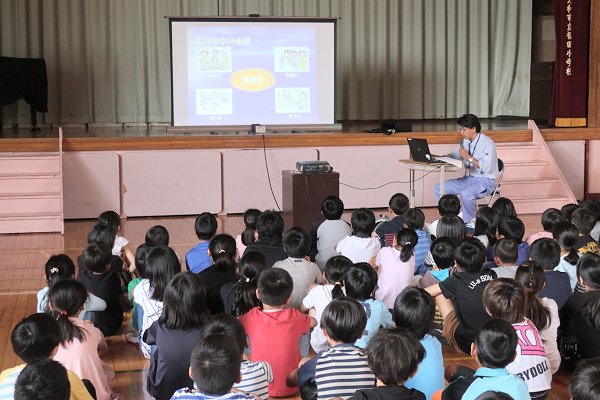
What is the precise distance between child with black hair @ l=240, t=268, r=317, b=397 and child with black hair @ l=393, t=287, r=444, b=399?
61 centimetres

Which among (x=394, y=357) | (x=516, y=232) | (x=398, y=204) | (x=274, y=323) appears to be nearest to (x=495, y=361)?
(x=394, y=357)

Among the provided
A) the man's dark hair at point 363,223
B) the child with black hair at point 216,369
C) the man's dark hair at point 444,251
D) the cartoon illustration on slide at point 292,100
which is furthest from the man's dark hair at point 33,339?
the cartoon illustration on slide at point 292,100

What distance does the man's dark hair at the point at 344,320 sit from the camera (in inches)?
130

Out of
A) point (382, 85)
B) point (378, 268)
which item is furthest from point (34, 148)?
point (382, 85)

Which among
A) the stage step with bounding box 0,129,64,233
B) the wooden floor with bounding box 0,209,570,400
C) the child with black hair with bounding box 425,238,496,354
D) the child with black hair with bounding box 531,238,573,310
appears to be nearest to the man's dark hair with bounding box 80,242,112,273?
the wooden floor with bounding box 0,209,570,400

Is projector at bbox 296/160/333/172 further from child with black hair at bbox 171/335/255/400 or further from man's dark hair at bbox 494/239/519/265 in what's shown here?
child with black hair at bbox 171/335/255/400

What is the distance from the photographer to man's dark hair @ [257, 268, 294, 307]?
3.85 metres

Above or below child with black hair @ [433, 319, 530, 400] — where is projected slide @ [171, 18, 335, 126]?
above

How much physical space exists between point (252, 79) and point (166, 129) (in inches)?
47.6

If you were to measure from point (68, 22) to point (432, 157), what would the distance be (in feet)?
20.5

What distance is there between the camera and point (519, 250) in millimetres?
5254

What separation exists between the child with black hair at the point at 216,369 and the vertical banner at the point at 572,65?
8.57 metres

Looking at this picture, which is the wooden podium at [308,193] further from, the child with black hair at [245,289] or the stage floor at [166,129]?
the child with black hair at [245,289]

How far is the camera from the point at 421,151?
8234 mm
